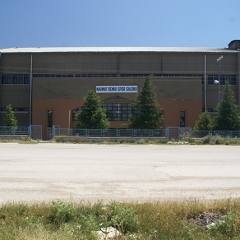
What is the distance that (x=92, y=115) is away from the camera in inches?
1463

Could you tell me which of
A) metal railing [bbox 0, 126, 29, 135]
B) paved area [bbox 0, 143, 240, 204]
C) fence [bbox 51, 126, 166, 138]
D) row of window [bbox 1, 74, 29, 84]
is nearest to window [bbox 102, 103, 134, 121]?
fence [bbox 51, 126, 166, 138]

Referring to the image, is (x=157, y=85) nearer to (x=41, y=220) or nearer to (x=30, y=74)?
→ (x=30, y=74)

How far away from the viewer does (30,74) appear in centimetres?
5088

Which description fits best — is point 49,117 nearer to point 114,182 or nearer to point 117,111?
point 117,111

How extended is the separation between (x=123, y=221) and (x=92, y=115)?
3201 centimetres

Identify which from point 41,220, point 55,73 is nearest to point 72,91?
point 55,73

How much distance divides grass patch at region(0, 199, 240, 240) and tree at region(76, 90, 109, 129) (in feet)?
101

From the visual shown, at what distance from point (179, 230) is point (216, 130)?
3128 centimetres

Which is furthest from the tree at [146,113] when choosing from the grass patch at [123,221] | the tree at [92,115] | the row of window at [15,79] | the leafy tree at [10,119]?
the grass patch at [123,221]

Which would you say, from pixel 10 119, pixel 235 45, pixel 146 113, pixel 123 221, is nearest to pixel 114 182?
pixel 123 221

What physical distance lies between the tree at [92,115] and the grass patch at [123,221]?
3071cm

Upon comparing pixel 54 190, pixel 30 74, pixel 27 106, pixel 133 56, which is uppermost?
pixel 133 56

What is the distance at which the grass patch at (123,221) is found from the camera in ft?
16.5

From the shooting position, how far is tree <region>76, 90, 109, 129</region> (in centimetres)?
3728
